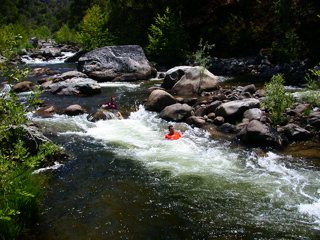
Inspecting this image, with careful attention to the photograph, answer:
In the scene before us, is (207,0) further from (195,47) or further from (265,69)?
(265,69)

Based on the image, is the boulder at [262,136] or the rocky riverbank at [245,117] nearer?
the boulder at [262,136]

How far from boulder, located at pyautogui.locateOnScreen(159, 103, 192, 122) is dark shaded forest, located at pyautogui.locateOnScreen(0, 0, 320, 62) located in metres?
11.0

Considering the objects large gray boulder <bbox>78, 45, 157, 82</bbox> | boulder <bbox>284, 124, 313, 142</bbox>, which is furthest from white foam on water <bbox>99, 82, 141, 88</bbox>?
boulder <bbox>284, 124, 313, 142</bbox>

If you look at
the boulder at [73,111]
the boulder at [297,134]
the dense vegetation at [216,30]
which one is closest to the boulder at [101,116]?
the boulder at [73,111]

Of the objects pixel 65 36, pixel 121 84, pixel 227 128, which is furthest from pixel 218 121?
pixel 65 36

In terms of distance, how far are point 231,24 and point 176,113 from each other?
17.7m

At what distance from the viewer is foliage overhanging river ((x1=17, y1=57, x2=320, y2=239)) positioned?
13.6 feet

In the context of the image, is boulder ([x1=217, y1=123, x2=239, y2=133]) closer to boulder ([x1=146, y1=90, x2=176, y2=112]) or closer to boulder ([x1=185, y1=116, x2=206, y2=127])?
boulder ([x1=185, y1=116, x2=206, y2=127])

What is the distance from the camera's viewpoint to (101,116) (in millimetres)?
10406

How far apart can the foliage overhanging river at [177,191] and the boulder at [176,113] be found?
162 centimetres

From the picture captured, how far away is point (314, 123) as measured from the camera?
8.28 m

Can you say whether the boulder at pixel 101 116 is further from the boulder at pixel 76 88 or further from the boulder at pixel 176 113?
the boulder at pixel 76 88

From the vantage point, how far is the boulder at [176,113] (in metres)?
10.2

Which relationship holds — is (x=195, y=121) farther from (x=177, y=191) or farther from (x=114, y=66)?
(x=114, y=66)
